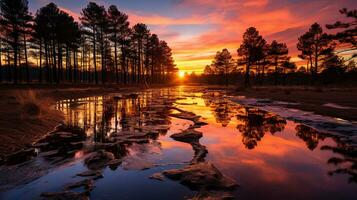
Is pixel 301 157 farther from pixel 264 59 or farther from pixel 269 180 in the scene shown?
pixel 264 59

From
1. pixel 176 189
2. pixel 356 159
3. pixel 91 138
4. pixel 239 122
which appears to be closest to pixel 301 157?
pixel 356 159

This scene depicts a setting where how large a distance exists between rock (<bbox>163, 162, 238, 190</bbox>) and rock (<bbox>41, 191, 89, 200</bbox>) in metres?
1.85

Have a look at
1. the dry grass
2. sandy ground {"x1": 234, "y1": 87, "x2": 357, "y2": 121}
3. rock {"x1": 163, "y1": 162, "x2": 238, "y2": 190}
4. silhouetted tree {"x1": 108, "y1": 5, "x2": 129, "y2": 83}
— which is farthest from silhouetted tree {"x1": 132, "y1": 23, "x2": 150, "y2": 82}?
rock {"x1": 163, "y1": 162, "x2": 238, "y2": 190}

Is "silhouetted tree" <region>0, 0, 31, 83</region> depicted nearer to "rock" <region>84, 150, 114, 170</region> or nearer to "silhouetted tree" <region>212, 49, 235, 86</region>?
"rock" <region>84, 150, 114, 170</region>

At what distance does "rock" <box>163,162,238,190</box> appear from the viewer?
506 cm

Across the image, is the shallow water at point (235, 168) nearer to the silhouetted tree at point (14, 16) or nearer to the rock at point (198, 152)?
the rock at point (198, 152)

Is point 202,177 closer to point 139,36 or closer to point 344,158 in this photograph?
point 344,158

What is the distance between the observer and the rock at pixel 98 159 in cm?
632

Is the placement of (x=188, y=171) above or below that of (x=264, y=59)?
below

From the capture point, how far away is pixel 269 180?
218 inches

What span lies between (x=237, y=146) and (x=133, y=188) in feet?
14.9

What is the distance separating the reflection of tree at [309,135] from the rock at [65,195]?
6963mm

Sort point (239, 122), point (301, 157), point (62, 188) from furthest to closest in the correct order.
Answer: point (239, 122) → point (301, 157) → point (62, 188)

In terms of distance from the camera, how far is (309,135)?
1000 centimetres
